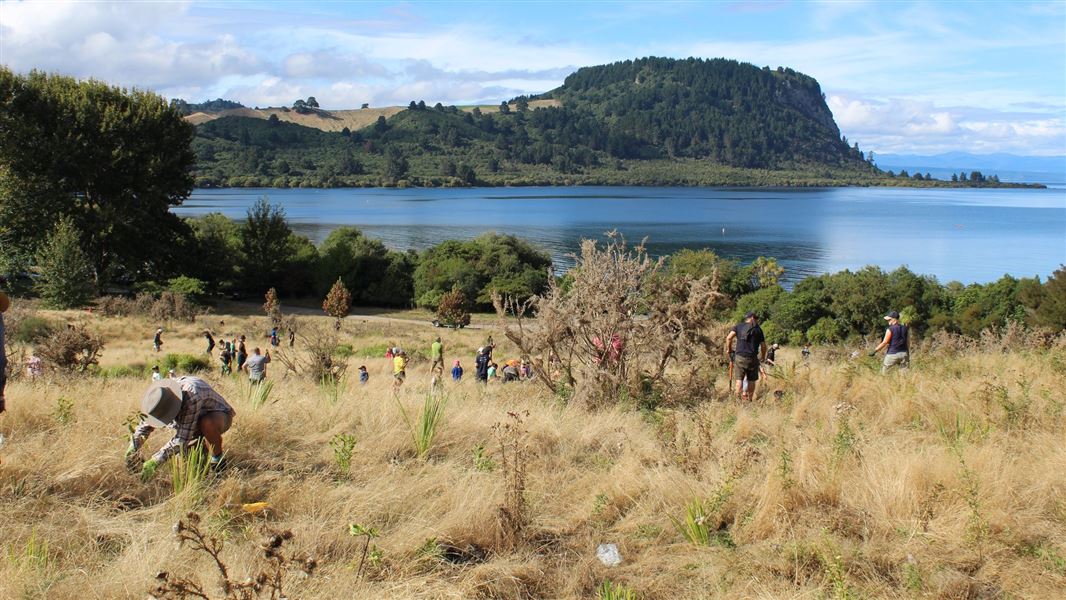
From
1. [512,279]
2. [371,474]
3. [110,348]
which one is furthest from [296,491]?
[512,279]

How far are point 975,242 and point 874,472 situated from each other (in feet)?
370

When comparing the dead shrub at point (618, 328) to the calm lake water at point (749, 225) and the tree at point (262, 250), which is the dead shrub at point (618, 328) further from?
the calm lake water at point (749, 225)

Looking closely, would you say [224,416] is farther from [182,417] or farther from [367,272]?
[367,272]

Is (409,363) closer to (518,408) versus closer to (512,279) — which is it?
(518,408)

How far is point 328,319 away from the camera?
44.7 meters

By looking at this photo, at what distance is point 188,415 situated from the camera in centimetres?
491

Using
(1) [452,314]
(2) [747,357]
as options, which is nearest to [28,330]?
(1) [452,314]

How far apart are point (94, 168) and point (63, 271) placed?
802 centimetres

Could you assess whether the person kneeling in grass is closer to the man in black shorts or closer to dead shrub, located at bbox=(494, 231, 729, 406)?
dead shrub, located at bbox=(494, 231, 729, 406)

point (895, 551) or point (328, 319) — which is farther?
point (328, 319)

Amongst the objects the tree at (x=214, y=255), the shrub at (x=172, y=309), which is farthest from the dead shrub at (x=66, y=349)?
the tree at (x=214, y=255)

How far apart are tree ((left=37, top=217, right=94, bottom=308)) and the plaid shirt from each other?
41.2m

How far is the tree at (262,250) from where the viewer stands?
186 ft

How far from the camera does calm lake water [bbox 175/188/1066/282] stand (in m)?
85.9
